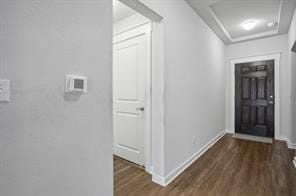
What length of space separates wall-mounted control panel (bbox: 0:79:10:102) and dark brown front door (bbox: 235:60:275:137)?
4990 mm

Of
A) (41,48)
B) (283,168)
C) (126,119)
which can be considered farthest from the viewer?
(126,119)

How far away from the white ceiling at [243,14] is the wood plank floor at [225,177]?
8.44 feet

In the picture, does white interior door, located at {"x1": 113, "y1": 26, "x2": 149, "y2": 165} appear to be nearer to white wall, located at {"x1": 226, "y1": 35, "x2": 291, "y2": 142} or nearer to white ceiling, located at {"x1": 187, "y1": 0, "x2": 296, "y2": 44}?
white ceiling, located at {"x1": 187, "y1": 0, "x2": 296, "y2": 44}

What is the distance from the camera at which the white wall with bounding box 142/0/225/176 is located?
7.11 ft

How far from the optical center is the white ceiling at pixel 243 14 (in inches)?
107

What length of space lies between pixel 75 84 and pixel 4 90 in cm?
39

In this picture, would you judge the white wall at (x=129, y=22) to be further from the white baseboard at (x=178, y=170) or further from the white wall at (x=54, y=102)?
the white baseboard at (x=178, y=170)

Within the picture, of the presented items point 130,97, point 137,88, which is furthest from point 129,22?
point 130,97

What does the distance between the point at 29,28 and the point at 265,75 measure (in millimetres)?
4950

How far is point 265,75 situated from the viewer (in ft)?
14.0

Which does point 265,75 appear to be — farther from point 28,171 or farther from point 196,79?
point 28,171

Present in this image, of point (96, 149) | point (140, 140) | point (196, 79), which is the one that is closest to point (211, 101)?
point (196, 79)

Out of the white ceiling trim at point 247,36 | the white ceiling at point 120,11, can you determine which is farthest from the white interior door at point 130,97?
the white ceiling trim at point 247,36

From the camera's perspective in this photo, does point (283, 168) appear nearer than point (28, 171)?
No
